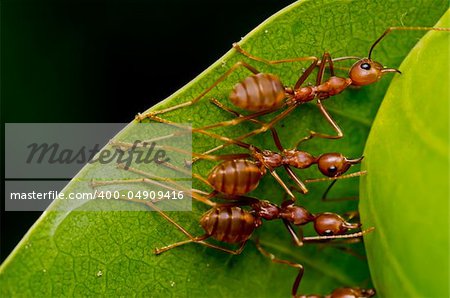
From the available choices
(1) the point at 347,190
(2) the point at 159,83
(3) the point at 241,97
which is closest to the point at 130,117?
(2) the point at 159,83

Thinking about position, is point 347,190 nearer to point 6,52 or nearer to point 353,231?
point 353,231

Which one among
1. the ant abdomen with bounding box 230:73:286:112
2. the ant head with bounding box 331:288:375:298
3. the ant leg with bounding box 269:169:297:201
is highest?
the ant abdomen with bounding box 230:73:286:112

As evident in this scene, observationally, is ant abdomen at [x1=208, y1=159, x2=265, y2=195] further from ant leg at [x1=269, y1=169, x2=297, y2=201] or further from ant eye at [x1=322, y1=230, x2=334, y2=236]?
ant eye at [x1=322, y1=230, x2=334, y2=236]

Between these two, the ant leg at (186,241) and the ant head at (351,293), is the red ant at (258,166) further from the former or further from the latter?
the ant head at (351,293)

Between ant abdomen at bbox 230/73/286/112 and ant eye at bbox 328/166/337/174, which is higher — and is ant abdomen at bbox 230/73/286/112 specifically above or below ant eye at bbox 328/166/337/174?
above

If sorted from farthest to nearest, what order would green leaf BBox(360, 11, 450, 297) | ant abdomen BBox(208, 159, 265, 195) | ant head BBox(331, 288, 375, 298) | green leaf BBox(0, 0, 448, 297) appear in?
ant head BBox(331, 288, 375, 298), ant abdomen BBox(208, 159, 265, 195), green leaf BBox(0, 0, 448, 297), green leaf BBox(360, 11, 450, 297)

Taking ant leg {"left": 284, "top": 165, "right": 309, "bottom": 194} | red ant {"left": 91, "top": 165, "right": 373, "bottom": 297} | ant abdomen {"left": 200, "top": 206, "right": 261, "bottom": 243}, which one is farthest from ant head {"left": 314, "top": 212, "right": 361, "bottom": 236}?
ant abdomen {"left": 200, "top": 206, "right": 261, "bottom": 243}

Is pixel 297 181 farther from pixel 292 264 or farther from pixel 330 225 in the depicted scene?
pixel 292 264
